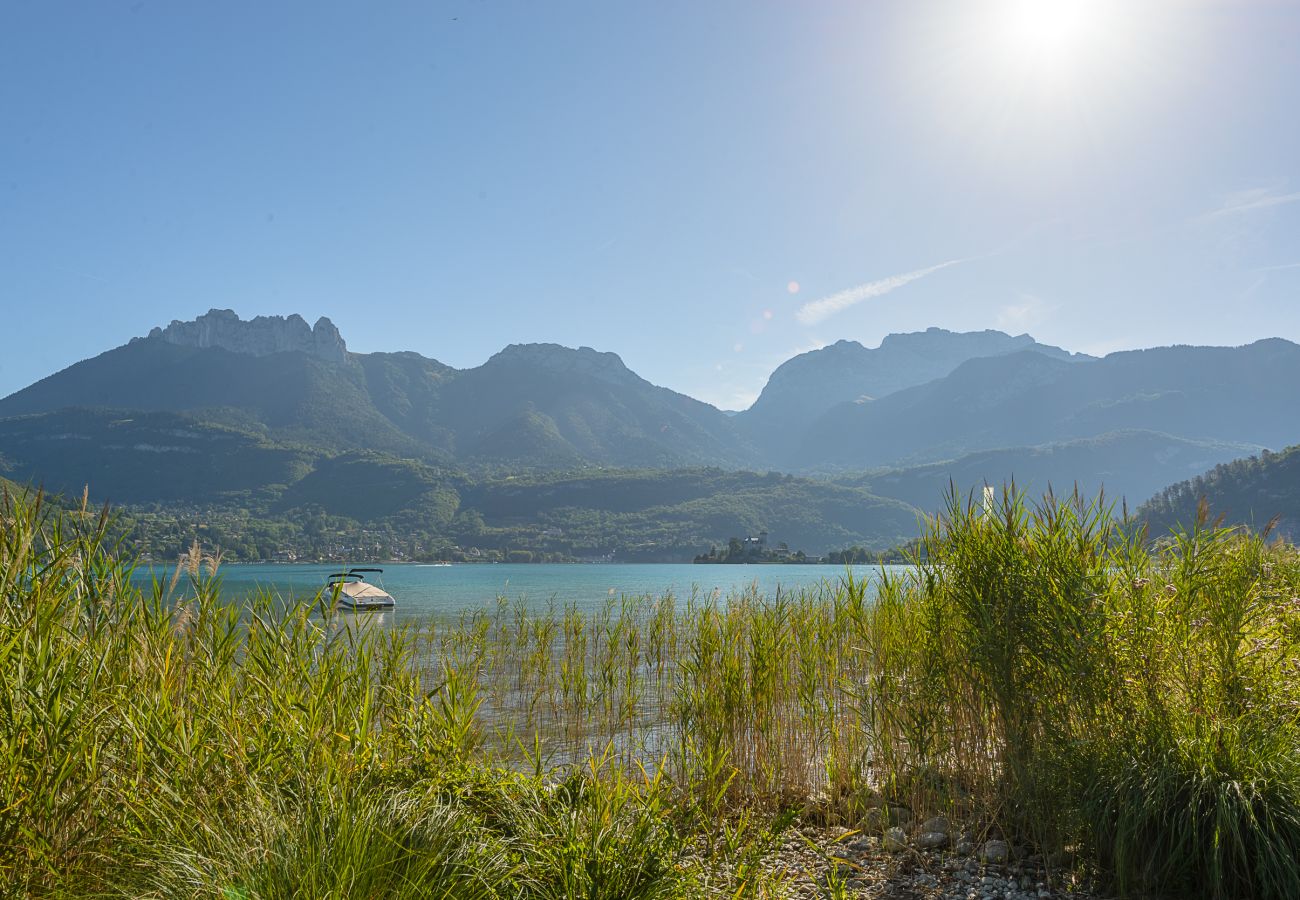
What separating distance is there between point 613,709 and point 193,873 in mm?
8177

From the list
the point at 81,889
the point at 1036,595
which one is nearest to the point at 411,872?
the point at 81,889

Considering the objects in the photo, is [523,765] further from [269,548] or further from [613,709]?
[269,548]

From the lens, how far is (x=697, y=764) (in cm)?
607

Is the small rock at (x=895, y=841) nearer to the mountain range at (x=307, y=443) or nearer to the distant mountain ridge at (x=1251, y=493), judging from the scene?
the distant mountain ridge at (x=1251, y=493)

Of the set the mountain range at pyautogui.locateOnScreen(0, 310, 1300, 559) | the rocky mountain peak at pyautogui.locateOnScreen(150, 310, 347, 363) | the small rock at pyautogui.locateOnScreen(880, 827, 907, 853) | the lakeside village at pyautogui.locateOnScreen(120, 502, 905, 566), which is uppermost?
the rocky mountain peak at pyautogui.locateOnScreen(150, 310, 347, 363)

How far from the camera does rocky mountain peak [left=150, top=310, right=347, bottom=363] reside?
18175 cm

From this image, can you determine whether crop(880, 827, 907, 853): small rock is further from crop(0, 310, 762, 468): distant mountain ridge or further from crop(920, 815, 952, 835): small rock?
crop(0, 310, 762, 468): distant mountain ridge

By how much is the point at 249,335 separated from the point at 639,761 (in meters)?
208

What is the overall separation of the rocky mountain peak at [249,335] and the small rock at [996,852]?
7808 inches

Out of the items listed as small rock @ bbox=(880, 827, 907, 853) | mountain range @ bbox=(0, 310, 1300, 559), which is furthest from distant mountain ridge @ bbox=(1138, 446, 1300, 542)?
small rock @ bbox=(880, 827, 907, 853)

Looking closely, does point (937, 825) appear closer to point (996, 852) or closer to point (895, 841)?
point (895, 841)

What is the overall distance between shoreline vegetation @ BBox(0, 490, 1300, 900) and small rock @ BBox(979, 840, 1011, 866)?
9 centimetres

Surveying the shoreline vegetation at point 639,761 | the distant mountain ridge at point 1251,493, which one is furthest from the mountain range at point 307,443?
the shoreline vegetation at point 639,761

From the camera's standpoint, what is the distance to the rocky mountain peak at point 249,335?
182 meters
